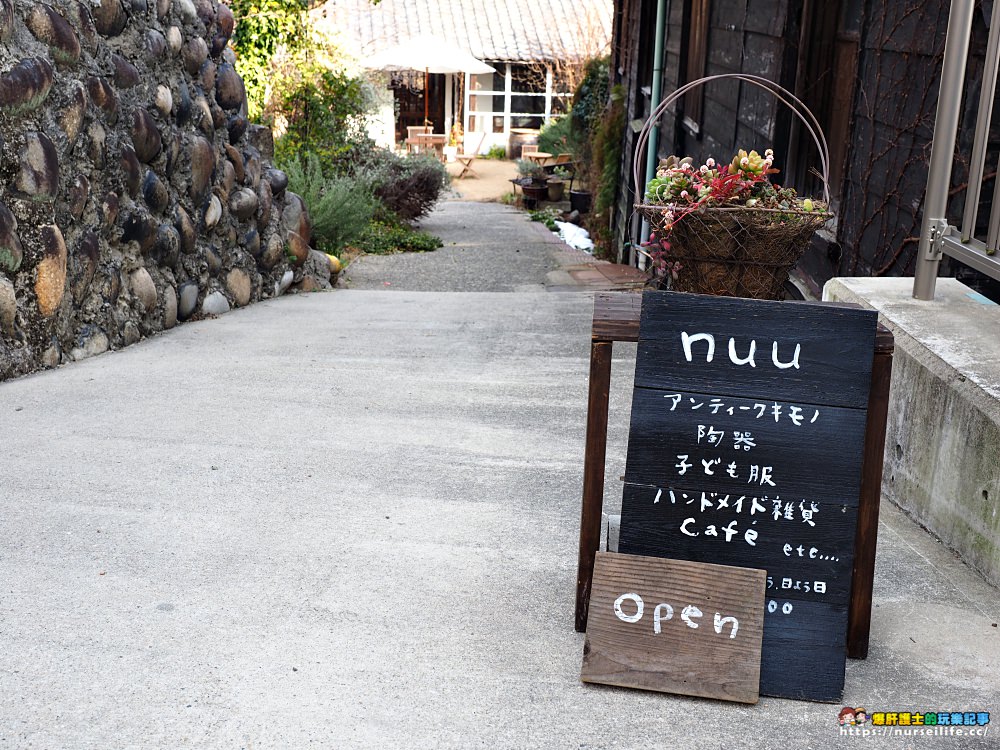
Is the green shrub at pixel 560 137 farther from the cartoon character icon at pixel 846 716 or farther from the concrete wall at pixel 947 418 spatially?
the cartoon character icon at pixel 846 716

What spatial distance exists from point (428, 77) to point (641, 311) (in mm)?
22583

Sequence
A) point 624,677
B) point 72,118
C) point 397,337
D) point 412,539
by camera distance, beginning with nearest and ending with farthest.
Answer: point 624,677 → point 412,539 → point 72,118 → point 397,337

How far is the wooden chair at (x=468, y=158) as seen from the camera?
71.1 feet

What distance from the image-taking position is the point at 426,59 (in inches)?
821

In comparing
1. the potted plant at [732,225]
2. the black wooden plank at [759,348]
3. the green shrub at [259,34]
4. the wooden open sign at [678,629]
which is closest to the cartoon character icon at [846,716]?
the wooden open sign at [678,629]

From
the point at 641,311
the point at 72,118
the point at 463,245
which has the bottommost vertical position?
the point at 463,245

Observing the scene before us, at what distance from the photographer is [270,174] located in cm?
704

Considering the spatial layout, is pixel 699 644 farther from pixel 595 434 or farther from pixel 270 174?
pixel 270 174

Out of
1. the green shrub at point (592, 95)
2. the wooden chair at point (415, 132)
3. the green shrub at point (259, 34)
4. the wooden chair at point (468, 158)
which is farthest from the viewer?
the wooden chair at point (415, 132)

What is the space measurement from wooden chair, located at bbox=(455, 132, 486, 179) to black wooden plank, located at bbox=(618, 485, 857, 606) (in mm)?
19668

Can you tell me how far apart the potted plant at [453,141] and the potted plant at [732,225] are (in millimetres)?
20627

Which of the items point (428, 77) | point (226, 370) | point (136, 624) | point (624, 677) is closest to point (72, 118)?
point (226, 370)

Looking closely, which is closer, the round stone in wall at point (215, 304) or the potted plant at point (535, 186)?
the round stone in wall at point (215, 304)

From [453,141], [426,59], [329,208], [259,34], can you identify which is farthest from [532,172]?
[329,208]
